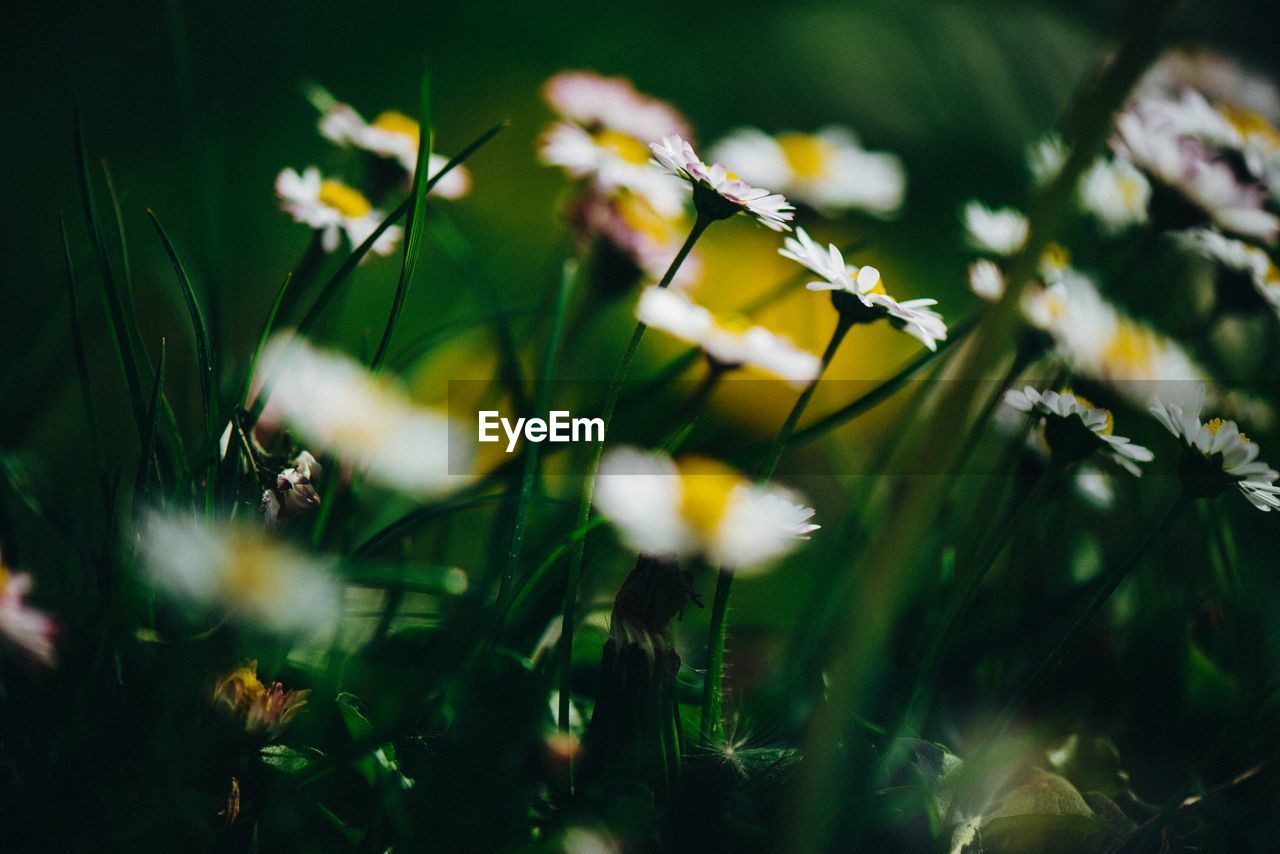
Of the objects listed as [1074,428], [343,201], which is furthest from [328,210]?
[1074,428]

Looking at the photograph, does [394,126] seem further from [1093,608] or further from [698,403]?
[1093,608]

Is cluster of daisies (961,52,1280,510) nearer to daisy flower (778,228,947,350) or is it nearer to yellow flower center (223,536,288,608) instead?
daisy flower (778,228,947,350)

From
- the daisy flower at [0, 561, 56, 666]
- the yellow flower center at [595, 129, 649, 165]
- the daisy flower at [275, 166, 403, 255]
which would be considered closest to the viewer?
the daisy flower at [0, 561, 56, 666]

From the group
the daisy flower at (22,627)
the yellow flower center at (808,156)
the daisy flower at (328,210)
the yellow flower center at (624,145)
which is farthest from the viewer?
the yellow flower center at (808,156)

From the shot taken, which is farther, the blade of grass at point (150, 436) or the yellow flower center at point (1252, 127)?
the yellow flower center at point (1252, 127)

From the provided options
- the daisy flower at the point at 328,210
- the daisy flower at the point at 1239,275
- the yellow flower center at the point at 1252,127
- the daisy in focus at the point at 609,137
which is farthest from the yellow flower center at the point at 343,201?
the yellow flower center at the point at 1252,127

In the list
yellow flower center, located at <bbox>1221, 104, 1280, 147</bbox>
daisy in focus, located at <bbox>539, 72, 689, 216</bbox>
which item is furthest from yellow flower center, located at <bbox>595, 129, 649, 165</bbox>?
yellow flower center, located at <bbox>1221, 104, 1280, 147</bbox>

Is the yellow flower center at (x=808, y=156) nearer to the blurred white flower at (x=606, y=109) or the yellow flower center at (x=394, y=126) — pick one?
the blurred white flower at (x=606, y=109)

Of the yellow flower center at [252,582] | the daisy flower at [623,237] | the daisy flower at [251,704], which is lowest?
the daisy flower at [251,704]
